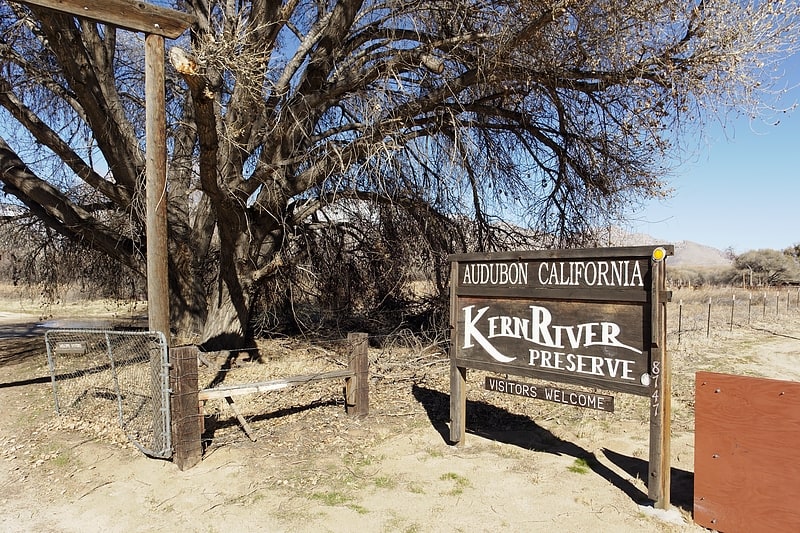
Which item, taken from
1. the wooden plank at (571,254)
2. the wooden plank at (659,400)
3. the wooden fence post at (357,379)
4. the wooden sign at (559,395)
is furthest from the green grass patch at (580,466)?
the wooden fence post at (357,379)

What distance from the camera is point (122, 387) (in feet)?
27.6

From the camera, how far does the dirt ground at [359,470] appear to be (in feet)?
13.6

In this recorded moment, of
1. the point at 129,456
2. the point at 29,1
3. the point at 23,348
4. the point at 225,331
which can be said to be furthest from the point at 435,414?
the point at 23,348

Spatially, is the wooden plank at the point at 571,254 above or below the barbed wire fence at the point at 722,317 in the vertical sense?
above

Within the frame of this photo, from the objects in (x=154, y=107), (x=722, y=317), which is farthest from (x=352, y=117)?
(x=722, y=317)

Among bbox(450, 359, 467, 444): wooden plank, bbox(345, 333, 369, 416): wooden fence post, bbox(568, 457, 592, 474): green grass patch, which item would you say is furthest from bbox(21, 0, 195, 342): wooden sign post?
bbox(568, 457, 592, 474): green grass patch

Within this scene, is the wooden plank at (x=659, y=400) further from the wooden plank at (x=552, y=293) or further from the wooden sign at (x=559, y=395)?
the wooden sign at (x=559, y=395)

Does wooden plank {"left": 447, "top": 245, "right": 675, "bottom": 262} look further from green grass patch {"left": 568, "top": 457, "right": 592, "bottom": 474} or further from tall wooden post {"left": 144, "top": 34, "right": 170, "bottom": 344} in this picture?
tall wooden post {"left": 144, "top": 34, "right": 170, "bottom": 344}

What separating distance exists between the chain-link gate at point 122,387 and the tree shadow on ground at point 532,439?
114 inches

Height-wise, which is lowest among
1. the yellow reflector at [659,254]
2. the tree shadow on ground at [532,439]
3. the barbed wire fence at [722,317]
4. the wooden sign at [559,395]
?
the barbed wire fence at [722,317]

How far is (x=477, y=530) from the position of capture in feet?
12.9

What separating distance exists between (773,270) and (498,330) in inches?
→ 1937

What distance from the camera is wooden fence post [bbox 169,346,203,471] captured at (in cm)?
509

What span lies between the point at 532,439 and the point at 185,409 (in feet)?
11.5
